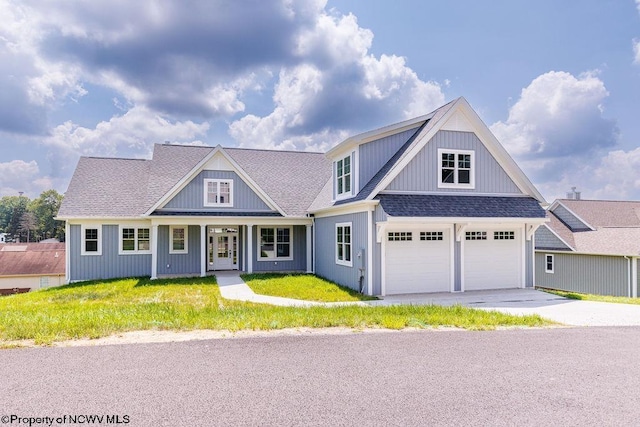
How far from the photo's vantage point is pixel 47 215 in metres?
83.1

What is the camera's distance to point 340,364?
→ 564 cm

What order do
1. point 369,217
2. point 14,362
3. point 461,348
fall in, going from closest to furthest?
point 14,362 < point 461,348 < point 369,217

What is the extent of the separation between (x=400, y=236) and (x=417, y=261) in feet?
3.54

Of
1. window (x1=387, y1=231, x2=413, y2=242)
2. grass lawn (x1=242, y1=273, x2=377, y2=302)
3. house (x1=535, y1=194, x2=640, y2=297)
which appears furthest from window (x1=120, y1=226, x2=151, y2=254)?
house (x1=535, y1=194, x2=640, y2=297)

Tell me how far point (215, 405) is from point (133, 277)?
1600cm

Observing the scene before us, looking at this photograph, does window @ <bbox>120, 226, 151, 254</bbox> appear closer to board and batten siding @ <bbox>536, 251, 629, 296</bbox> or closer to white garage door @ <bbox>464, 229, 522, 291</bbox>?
white garage door @ <bbox>464, 229, 522, 291</bbox>

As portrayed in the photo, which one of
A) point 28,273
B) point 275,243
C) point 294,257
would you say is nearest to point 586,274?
point 294,257

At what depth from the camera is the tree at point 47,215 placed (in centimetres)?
8212

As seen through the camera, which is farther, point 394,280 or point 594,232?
point 594,232

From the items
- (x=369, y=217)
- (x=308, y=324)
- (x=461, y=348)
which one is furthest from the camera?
(x=369, y=217)

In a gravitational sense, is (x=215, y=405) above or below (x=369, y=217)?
below

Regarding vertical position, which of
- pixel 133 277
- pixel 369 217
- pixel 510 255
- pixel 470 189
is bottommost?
pixel 133 277

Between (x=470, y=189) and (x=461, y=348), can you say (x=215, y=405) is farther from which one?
(x=470, y=189)

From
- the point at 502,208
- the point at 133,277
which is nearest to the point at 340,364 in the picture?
the point at 502,208
